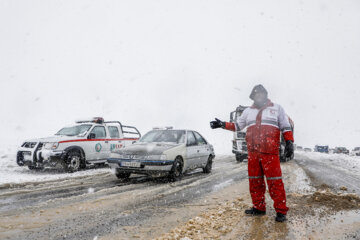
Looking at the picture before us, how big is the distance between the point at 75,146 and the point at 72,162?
21.5 inches

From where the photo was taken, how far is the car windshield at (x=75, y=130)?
32.9ft

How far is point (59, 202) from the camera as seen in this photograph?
4.68 m

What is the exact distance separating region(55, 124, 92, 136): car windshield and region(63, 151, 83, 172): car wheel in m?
0.99

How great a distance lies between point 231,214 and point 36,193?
13.0 feet

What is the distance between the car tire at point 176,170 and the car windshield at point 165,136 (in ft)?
2.32

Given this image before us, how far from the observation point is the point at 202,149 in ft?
29.6

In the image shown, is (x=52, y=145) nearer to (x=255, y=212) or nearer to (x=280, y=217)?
(x=255, y=212)

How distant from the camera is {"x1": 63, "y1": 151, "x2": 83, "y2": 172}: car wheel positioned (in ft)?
29.0

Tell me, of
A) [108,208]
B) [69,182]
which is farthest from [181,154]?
[108,208]

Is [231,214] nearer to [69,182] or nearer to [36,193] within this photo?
[36,193]

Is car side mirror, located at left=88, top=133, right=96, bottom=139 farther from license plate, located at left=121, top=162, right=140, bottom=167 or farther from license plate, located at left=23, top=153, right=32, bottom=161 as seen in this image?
license plate, located at left=121, top=162, right=140, bottom=167

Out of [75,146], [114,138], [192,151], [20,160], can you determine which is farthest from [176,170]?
[20,160]

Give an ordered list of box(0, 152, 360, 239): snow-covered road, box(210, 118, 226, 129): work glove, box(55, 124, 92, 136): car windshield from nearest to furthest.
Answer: box(0, 152, 360, 239): snow-covered road
box(210, 118, 226, 129): work glove
box(55, 124, 92, 136): car windshield

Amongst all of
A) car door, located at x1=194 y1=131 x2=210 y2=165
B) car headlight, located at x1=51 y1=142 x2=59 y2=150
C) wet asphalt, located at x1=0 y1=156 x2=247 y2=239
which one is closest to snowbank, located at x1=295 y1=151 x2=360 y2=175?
car door, located at x1=194 y1=131 x2=210 y2=165
